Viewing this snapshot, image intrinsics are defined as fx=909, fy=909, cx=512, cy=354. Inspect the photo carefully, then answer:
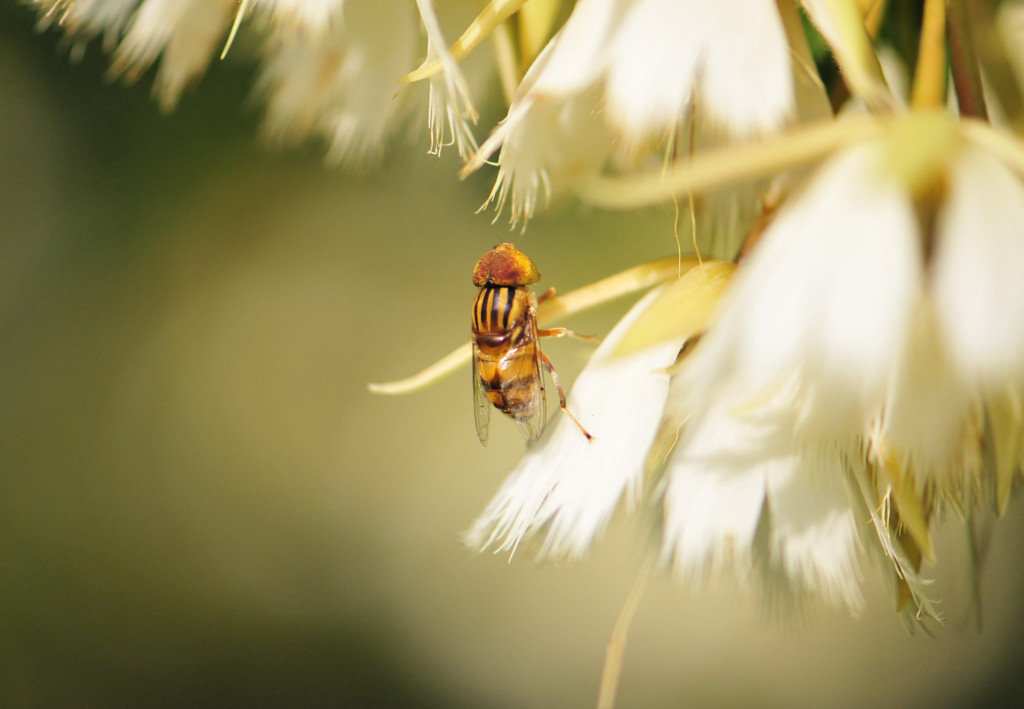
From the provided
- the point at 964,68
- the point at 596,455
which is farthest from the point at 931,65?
the point at 596,455

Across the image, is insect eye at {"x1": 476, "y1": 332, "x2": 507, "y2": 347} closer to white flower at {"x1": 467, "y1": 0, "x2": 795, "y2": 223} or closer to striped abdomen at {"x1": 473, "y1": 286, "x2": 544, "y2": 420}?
striped abdomen at {"x1": 473, "y1": 286, "x2": 544, "y2": 420}

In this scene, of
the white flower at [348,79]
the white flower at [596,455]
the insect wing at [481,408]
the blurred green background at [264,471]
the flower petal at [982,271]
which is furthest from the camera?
the blurred green background at [264,471]

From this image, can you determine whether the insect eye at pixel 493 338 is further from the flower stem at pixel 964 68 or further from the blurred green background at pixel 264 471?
the blurred green background at pixel 264 471

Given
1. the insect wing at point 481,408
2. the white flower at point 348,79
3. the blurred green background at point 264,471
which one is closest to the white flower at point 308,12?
the white flower at point 348,79

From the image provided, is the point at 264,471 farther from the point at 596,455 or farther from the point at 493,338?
the point at 596,455

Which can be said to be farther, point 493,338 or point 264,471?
point 264,471

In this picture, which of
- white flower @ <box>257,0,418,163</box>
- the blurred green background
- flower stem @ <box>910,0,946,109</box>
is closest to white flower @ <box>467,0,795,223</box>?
flower stem @ <box>910,0,946,109</box>
